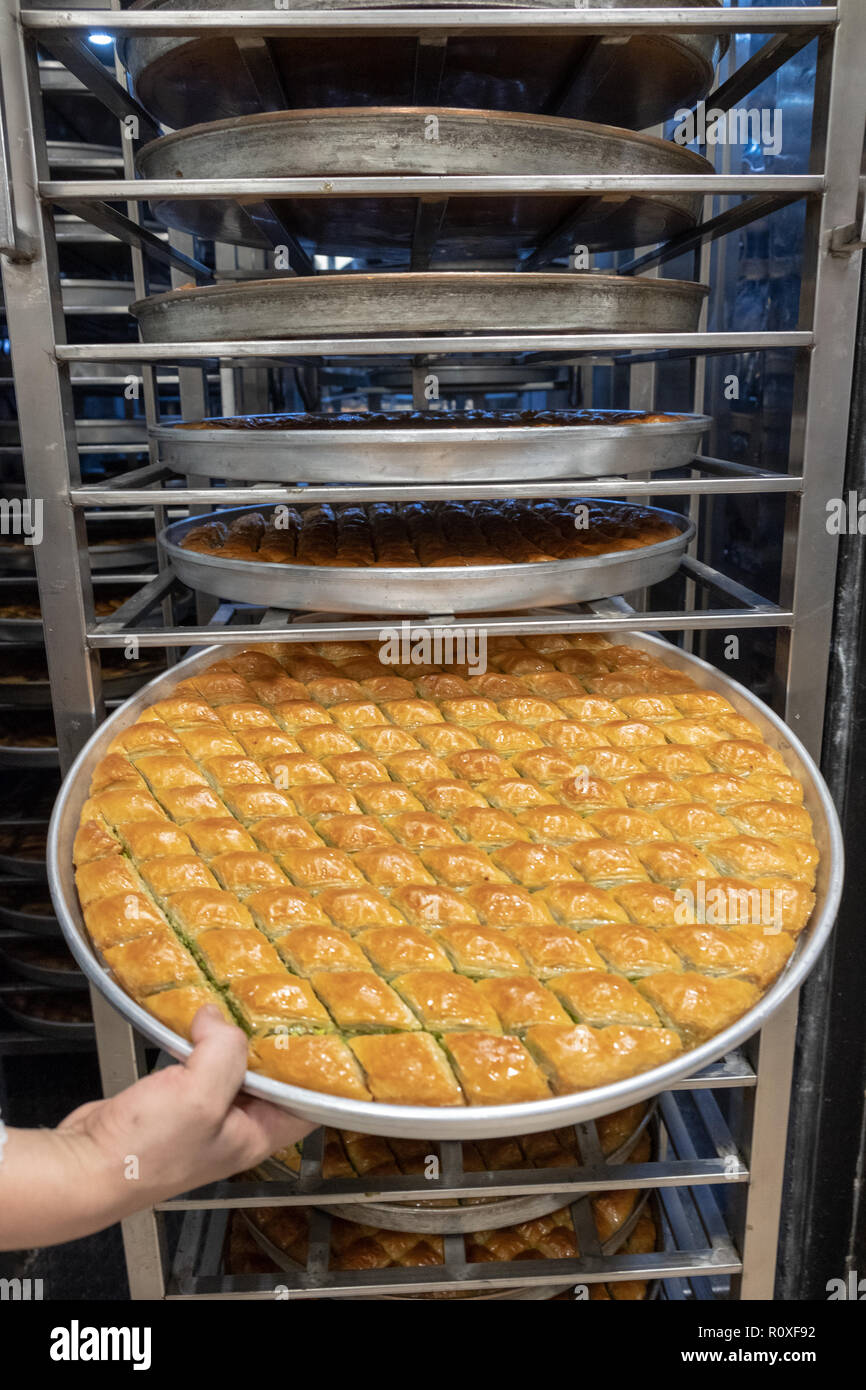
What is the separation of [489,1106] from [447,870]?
14.9 inches

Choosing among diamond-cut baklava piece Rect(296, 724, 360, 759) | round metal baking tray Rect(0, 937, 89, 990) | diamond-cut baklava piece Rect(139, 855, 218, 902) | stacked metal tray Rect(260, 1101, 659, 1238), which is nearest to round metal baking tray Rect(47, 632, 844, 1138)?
diamond-cut baklava piece Rect(139, 855, 218, 902)

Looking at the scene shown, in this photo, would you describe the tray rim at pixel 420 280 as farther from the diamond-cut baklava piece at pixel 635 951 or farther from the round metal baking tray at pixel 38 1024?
the round metal baking tray at pixel 38 1024

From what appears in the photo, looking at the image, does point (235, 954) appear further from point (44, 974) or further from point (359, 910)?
point (44, 974)

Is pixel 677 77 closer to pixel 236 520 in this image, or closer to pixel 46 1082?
pixel 236 520

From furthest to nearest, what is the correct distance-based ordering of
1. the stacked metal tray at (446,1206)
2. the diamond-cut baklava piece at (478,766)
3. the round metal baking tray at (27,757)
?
the round metal baking tray at (27,757), the stacked metal tray at (446,1206), the diamond-cut baklava piece at (478,766)

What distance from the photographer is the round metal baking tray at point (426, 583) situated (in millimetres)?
1592

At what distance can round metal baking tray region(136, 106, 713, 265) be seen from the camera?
1.40 meters

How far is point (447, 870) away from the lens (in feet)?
4.73

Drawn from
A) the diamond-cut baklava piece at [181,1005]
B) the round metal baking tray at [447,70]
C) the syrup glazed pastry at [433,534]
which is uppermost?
the round metal baking tray at [447,70]

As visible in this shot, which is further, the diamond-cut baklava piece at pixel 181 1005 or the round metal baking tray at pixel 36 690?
the round metal baking tray at pixel 36 690

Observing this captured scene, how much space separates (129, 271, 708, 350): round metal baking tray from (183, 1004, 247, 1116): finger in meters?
1.00

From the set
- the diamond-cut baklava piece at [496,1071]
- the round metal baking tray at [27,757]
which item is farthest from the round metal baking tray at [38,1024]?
the diamond-cut baklava piece at [496,1071]

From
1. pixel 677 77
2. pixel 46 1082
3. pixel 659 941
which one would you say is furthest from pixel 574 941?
pixel 46 1082

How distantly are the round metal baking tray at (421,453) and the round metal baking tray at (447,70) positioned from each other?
545 millimetres
